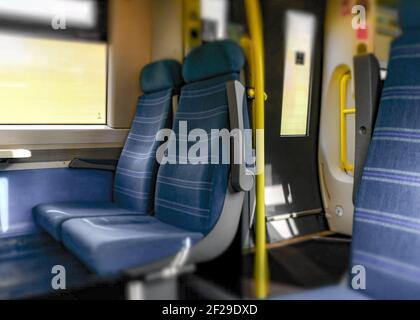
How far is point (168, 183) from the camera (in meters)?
1.24

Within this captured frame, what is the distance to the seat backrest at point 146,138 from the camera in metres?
1.05

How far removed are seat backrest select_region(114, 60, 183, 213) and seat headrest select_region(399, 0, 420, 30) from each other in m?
0.66

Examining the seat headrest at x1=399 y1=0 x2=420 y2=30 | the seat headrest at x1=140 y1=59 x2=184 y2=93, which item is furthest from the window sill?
the seat headrest at x1=399 y1=0 x2=420 y2=30

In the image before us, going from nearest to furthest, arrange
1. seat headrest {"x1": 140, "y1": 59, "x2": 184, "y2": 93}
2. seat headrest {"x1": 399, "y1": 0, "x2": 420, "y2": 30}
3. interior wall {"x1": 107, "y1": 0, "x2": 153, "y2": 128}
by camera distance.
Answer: seat headrest {"x1": 399, "y1": 0, "x2": 420, "y2": 30} < interior wall {"x1": 107, "y1": 0, "x2": 153, "y2": 128} < seat headrest {"x1": 140, "y1": 59, "x2": 184, "y2": 93}

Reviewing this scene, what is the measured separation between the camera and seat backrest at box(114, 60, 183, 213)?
1052mm

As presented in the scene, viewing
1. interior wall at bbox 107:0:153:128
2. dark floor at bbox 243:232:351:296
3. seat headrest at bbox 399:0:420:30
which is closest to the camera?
seat headrest at bbox 399:0:420:30

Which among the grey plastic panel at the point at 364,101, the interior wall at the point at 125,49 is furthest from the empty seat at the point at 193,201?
the grey plastic panel at the point at 364,101

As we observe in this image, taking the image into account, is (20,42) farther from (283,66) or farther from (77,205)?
(283,66)

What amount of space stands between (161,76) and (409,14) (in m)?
0.76

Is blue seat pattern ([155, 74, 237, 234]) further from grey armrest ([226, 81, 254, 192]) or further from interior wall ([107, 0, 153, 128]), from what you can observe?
interior wall ([107, 0, 153, 128])

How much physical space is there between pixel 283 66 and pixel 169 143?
59 cm

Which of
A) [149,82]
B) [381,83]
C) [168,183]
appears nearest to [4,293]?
[168,183]

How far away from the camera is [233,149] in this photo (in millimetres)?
1013

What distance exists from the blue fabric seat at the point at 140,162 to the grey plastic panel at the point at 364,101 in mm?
584
